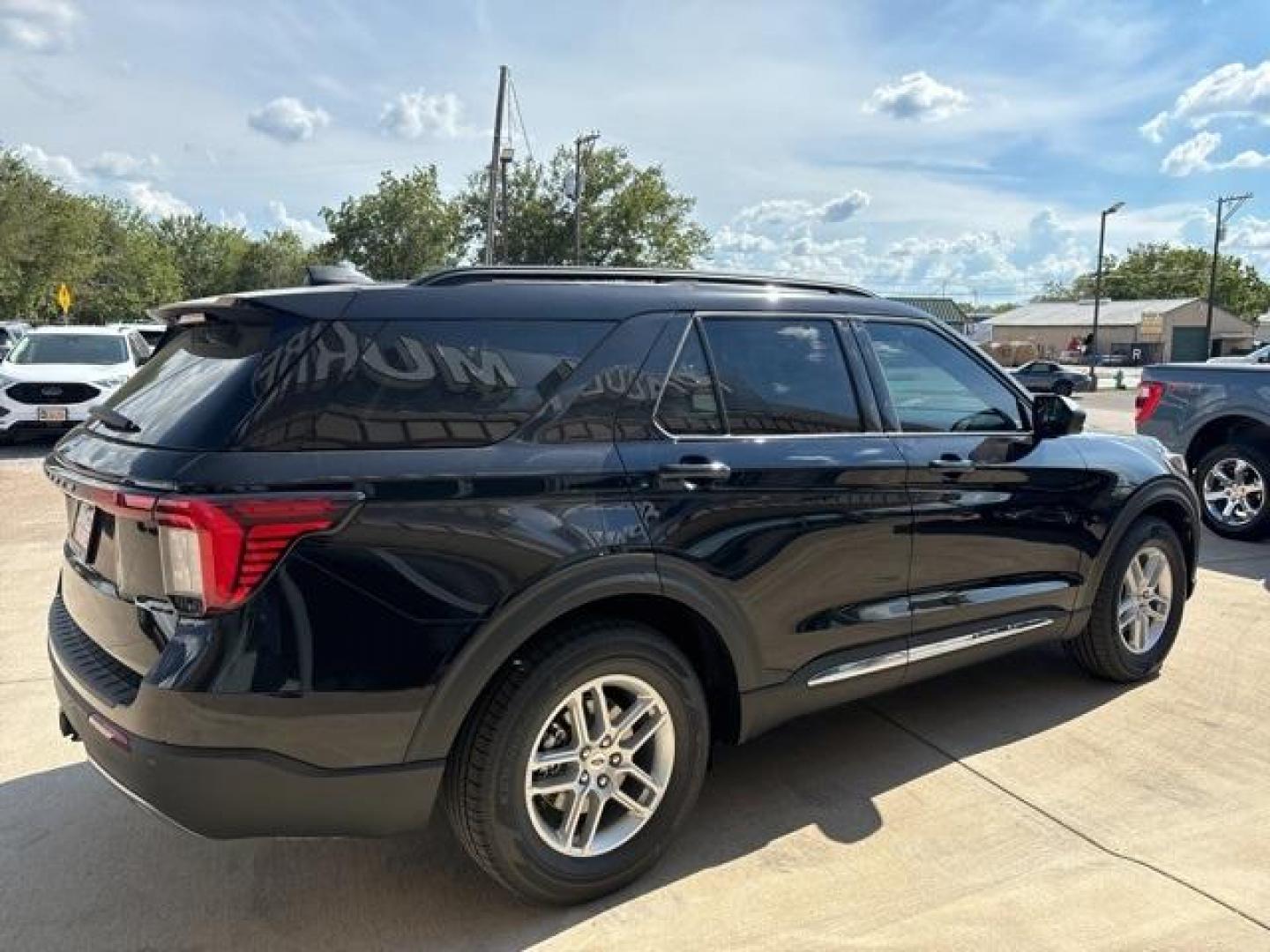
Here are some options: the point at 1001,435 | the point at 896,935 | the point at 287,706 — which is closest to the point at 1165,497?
the point at 1001,435

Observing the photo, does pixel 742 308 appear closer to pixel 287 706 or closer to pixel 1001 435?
pixel 1001 435

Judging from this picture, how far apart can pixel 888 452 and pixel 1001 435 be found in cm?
76

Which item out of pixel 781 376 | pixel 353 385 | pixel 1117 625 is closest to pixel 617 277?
pixel 781 376

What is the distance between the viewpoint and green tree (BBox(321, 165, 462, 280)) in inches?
1993

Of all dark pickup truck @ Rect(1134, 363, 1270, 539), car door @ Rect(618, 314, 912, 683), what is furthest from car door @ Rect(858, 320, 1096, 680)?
dark pickup truck @ Rect(1134, 363, 1270, 539)

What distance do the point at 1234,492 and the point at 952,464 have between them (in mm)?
5673

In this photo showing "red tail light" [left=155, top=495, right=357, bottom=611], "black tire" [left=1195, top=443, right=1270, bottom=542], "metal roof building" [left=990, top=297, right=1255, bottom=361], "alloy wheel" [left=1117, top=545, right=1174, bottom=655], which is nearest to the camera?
"red tail light" [left=155, top=495, right=357, bottom=611]

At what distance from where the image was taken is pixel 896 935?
108 inches

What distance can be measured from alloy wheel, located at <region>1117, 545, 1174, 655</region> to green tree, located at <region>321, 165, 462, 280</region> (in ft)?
158

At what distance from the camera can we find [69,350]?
1390 centimetres

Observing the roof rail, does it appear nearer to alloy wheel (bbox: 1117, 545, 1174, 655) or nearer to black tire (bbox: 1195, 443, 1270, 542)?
alloy wheel (bbox: 1117, 545, 1174, 655)

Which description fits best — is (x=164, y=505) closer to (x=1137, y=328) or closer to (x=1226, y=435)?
(x=1226, y=435)

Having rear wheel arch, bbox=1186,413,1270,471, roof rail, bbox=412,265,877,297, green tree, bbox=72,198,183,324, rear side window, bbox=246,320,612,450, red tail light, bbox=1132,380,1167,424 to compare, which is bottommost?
rear wheel arch, bbox=1186,413,1270,471

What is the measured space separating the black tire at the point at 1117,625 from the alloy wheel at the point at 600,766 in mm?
2436
